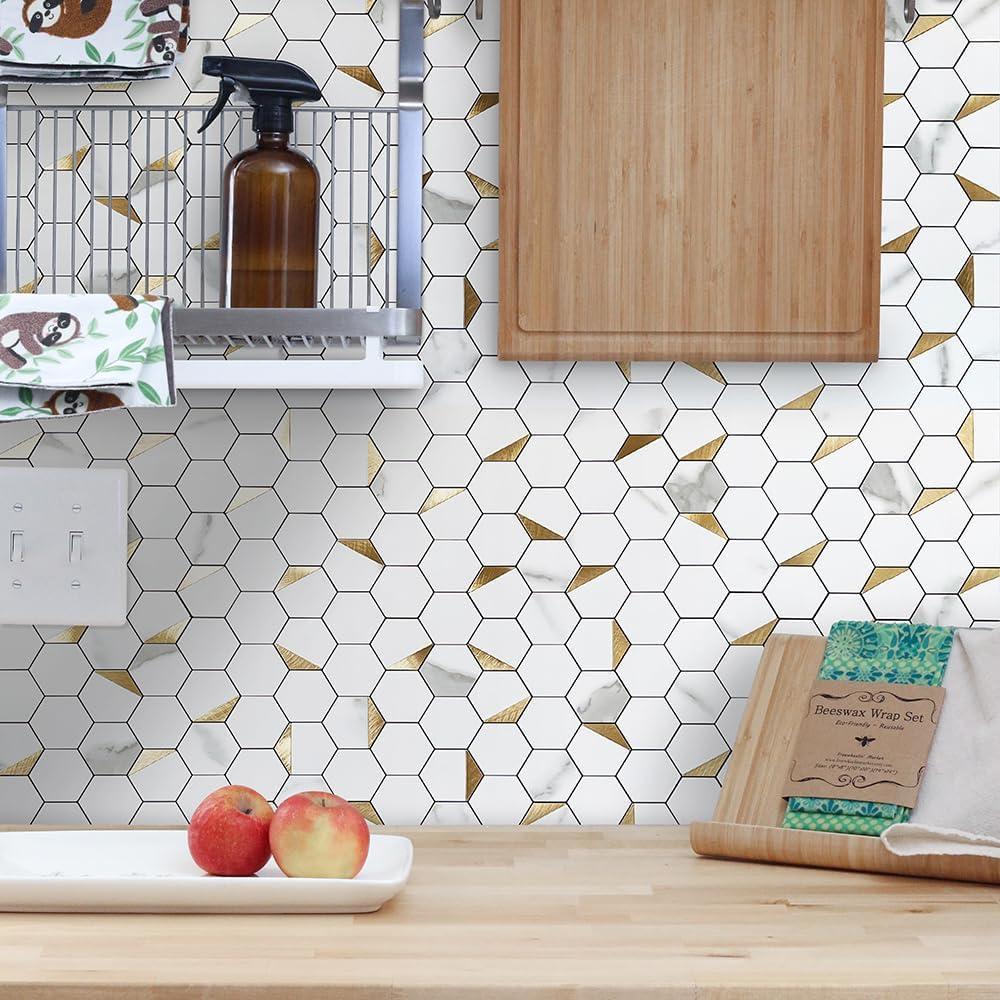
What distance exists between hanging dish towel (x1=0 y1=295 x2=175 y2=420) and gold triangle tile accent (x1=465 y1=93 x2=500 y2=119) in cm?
46

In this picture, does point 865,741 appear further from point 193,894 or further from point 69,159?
point 69,159

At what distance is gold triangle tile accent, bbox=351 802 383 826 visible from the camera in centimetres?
132

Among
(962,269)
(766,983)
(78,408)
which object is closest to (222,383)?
(78,408)

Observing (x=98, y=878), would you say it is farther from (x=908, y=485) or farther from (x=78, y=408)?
(x=908, y=485)

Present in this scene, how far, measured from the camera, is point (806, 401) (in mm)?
1325

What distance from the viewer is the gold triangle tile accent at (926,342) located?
1.32m

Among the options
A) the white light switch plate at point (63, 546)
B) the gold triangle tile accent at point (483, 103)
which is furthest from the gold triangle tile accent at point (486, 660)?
the gold triangle tile accent at point (483, 103)

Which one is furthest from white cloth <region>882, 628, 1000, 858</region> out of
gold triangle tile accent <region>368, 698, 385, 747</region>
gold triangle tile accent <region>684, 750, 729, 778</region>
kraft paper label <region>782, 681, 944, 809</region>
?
gold triangle tile accent <region>368, 698, 385, 747</region>

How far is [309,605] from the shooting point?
1.33 meters

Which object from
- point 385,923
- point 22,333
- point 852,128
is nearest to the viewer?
point 385,923

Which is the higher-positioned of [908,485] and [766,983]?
[908,485]

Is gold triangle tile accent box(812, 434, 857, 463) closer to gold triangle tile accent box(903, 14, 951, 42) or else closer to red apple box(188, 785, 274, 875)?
gold triangle tile accent box(903, 14, 951, 42)

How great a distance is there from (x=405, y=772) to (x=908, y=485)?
69 cm

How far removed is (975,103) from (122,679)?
123 cm
